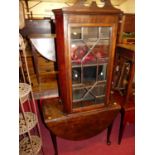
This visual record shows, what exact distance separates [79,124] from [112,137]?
68 cm

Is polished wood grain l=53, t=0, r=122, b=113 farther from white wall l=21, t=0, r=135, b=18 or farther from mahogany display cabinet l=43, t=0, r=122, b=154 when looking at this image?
white wall l=21, t=0, r=135, b=18

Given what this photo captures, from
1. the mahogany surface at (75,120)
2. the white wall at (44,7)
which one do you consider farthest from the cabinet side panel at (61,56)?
the white wall at (44,7)

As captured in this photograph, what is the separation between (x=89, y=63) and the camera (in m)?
1.32

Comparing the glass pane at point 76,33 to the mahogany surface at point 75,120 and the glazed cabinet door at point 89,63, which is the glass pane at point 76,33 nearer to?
the glazed cabinet door at point 89,63

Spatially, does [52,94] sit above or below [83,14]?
below

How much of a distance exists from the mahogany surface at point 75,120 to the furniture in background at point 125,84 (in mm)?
179

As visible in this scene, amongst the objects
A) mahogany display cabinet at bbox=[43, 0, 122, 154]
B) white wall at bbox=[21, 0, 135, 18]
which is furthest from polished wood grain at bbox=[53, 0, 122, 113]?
white wall at bbox=[21, 0, 135, 18]

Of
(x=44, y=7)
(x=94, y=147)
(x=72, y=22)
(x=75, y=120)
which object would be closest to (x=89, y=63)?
(x=72, y=22)

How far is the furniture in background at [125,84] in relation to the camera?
5.31 ft

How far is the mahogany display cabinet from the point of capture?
113 centimetres
